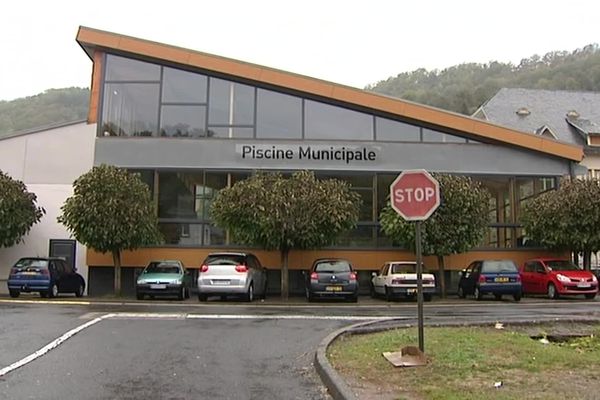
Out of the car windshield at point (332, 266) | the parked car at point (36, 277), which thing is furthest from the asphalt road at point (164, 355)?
the parked car at point (36, 277)

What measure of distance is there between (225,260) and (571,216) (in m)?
14.4

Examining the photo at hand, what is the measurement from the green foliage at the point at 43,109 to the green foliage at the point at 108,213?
53.6 ft

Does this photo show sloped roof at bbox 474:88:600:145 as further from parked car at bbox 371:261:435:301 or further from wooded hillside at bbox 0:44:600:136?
parked car at bbox 371:261:435:301

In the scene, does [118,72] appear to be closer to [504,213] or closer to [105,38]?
[105,38]

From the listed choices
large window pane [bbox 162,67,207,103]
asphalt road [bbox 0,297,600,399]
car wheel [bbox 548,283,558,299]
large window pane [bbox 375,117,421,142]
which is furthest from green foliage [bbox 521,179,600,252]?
large window pane [bbox 162,67,207,103]

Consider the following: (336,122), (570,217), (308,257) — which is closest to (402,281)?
(308,257)

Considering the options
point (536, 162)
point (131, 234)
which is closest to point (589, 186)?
point (536, 162)

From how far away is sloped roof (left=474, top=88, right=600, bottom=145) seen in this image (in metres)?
44.4

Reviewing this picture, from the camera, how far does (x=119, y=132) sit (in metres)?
28.3

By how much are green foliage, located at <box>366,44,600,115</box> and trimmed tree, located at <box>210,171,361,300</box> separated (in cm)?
3294

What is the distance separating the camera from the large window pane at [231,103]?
28453mm

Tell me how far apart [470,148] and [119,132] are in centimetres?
1565

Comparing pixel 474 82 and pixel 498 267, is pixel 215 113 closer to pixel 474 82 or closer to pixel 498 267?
pixel 498 267

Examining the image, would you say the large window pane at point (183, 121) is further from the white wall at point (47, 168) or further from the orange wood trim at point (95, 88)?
the white wall at point (47, 168)
